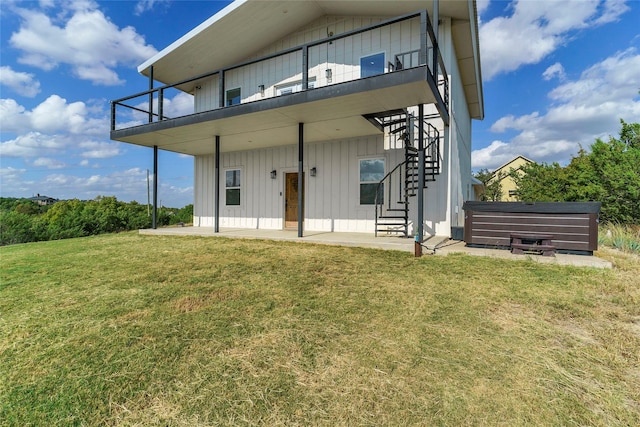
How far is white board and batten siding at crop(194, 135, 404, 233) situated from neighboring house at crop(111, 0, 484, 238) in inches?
1.4

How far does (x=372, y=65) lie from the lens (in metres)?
8.12

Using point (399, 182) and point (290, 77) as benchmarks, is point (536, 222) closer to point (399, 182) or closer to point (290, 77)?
point (399, 182)

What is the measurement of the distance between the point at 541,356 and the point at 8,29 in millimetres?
12499

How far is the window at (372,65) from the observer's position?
8000mm

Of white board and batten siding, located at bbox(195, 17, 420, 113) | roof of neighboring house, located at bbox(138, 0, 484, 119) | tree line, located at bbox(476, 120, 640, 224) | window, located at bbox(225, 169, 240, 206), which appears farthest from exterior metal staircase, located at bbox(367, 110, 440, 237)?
tree line, located at bbox(476, 120, 640, 224)

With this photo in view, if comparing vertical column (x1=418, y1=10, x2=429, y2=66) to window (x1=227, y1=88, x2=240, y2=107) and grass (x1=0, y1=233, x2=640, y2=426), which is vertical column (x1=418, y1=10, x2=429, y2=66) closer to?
grass (x1=0, y1=233, x2=640, y2=426)

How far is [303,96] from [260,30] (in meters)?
4.78

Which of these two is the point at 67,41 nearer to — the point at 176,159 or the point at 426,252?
the point at 176,159

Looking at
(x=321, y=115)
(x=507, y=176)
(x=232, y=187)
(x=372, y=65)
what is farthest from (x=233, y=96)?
(x=507, y=176)

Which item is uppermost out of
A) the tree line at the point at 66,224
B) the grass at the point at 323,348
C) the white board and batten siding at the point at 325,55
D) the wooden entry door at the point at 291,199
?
the white board and batten siding at the point at 325,55

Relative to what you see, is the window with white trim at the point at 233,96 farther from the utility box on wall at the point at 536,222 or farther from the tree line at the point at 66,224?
the utility box on wall at the point at 536,222

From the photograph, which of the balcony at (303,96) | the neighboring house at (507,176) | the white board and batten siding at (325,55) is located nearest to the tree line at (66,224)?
the balcony at (303,96)

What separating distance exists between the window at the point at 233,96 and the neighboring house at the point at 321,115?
0.04 metres

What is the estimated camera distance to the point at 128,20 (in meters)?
10.1
